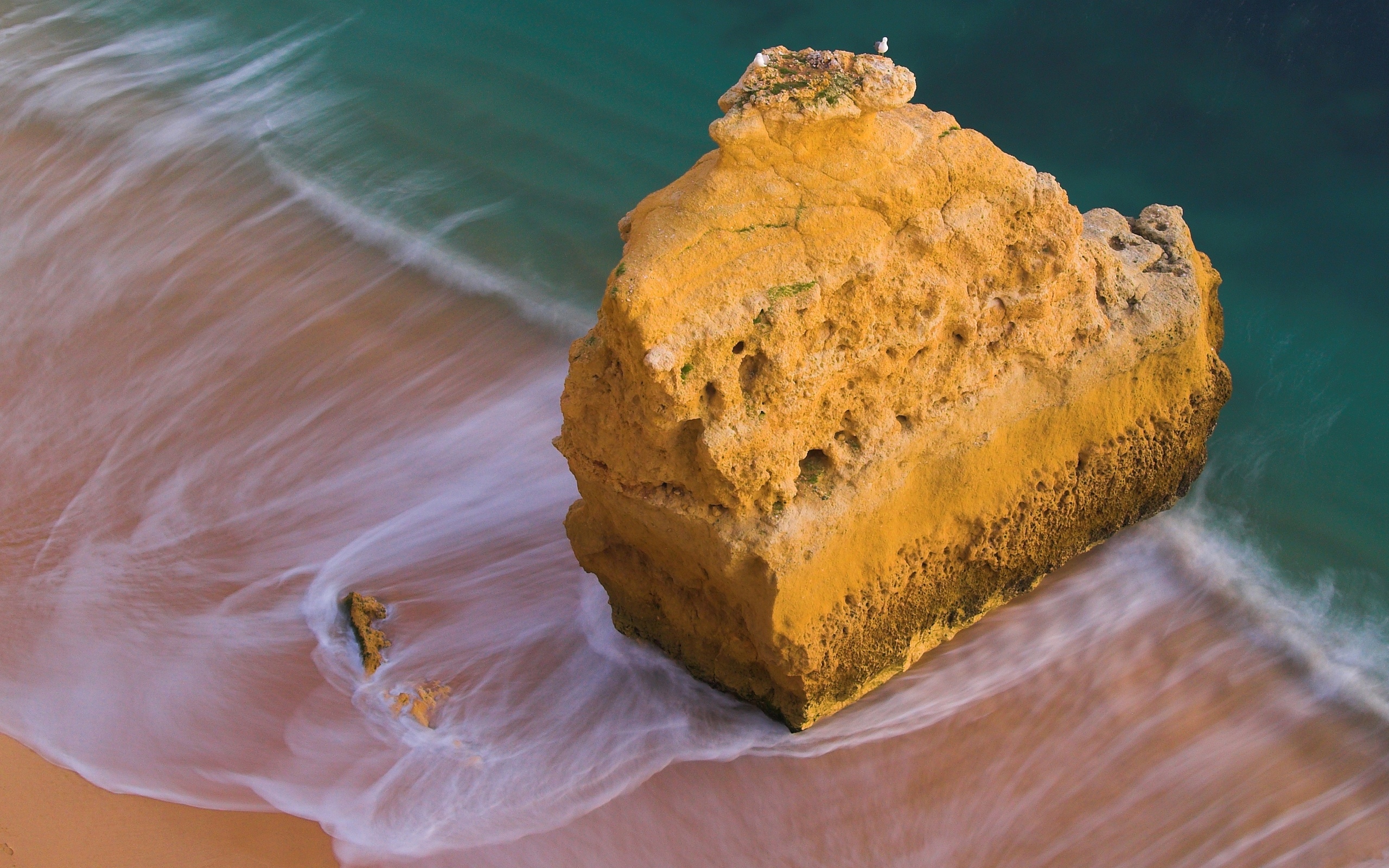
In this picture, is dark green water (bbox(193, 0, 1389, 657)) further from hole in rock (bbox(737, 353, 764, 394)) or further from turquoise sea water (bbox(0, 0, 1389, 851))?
hole in rock (bbox(737, 353, 764, 394))

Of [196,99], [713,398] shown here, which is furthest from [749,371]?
[196,99]

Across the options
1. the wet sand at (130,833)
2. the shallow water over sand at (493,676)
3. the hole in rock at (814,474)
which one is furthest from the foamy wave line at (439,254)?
the wet sand at (130,833)

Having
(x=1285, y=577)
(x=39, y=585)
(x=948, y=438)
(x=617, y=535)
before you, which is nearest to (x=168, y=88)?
(x=39, y=585)

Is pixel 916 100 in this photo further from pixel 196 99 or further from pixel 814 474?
pixel 196 99

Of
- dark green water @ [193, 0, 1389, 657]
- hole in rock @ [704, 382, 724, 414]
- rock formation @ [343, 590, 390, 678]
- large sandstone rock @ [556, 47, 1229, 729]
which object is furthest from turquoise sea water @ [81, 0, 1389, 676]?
hole in rock @ [704, 382, 724, 414]

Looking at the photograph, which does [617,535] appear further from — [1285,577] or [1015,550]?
[1285,577]
